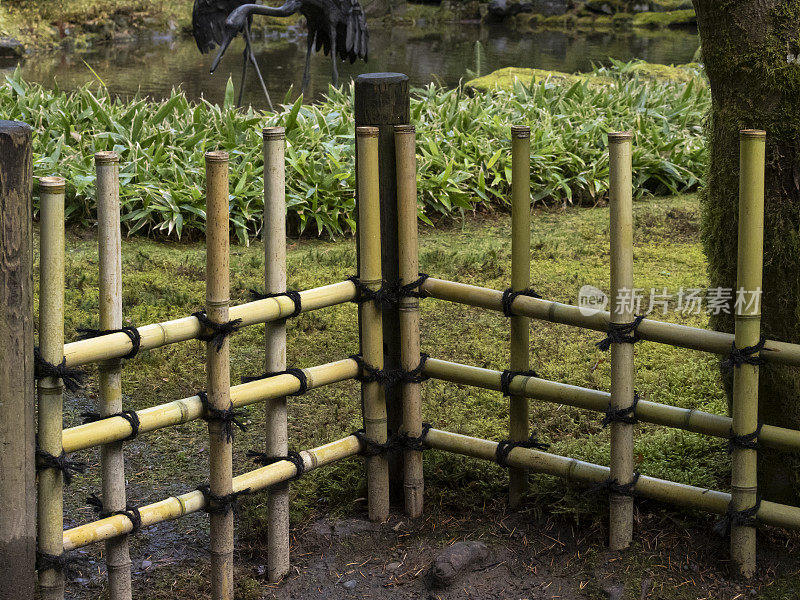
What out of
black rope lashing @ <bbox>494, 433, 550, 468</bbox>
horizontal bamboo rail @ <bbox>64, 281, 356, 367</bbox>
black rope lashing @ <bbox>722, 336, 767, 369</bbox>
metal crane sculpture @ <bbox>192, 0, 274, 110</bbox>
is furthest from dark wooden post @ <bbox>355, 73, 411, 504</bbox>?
metal crane sculpture @ <bbox>192, 0, 274, 110</bbox>

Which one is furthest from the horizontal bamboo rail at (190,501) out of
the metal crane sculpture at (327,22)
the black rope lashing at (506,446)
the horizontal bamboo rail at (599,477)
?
the metal crane sculpture at (327,22)

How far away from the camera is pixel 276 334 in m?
2.36

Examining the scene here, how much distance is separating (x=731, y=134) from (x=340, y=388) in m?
1.70

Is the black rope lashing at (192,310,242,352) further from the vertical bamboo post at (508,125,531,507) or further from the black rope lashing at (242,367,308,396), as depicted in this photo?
the vertical bamboo post at (508,125,531,507)

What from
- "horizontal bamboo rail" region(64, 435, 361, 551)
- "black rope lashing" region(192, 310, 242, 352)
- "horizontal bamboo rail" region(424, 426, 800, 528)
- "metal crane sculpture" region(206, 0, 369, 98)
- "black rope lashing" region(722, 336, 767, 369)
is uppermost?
"metal crane sculpture" region(206, 0, 369, 98)

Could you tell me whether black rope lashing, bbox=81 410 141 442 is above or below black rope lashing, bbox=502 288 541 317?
below

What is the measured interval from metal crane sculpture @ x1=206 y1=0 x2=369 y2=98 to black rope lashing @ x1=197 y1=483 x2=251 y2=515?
4751mm

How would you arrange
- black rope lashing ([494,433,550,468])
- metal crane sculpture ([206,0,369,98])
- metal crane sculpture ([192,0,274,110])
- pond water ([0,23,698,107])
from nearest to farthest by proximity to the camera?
1. black rope lashing ([494,433,550,468])
2. metal crane sculpture ([206,0,369,98])
3. metal crane sculpture ([192,0,274,110])
4. pond water ([0,23,698,107])

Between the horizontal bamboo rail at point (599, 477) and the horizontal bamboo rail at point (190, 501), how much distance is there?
27cm

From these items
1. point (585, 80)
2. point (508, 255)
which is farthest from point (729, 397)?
point (585, 80)

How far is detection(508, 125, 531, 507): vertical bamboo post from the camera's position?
2398mm

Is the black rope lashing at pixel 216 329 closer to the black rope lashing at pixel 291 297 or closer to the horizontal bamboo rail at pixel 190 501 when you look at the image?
the black rope lashing at pixel 291 297

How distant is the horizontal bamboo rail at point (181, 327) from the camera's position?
2.00 meters

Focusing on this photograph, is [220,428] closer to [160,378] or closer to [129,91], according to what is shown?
[160,378]
